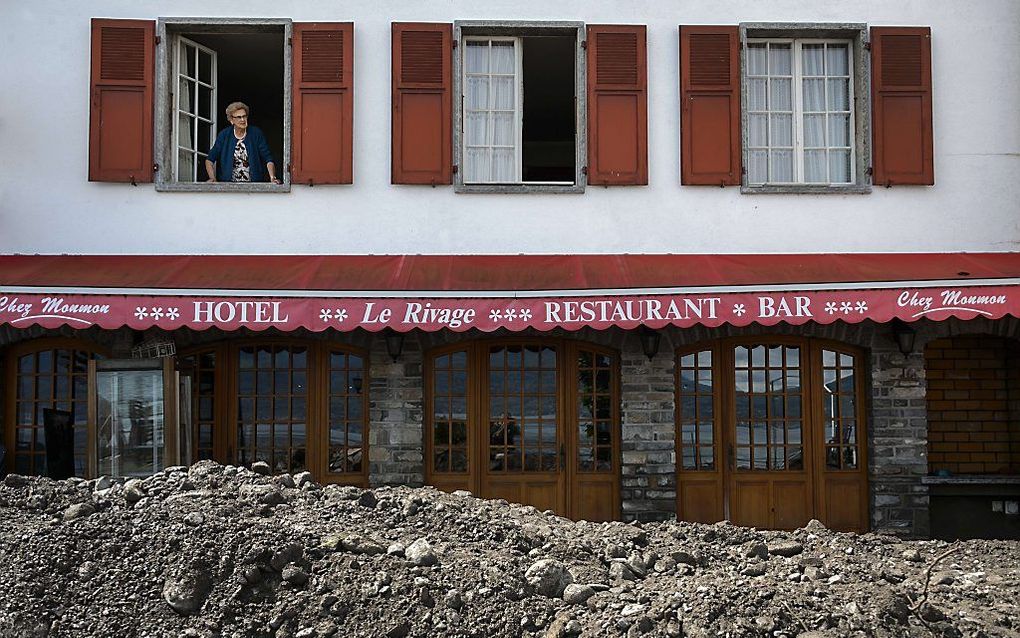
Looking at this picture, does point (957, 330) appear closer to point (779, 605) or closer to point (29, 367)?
point (779, 605)

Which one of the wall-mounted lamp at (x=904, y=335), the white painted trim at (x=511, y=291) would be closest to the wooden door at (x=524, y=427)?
the white painted trim at (x=511, y=291)

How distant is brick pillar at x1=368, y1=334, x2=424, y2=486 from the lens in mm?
10570

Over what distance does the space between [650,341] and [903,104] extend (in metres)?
3.78

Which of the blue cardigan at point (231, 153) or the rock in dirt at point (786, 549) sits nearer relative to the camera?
the rock in dirt at point (786, 549)

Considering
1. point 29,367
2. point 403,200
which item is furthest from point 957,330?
point 29,367

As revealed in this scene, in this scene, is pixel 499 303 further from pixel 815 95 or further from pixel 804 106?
pixel 815 95

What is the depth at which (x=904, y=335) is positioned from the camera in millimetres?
10453

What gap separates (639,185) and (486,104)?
193 cm

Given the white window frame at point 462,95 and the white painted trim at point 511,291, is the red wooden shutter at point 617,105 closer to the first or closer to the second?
the white window frame at point 462,95

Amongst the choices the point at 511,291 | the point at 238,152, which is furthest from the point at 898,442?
the point at 238,152

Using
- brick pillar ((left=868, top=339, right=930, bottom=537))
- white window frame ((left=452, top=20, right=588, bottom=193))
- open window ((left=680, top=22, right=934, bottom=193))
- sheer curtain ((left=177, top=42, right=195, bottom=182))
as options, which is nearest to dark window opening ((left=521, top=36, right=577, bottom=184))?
white window frame ((left=452, top=20, right=588, bottom=193))

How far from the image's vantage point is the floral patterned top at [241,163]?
11.2 m

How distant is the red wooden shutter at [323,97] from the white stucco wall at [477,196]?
0.16 m

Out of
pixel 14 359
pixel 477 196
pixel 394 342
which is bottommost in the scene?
pixel 14 359
